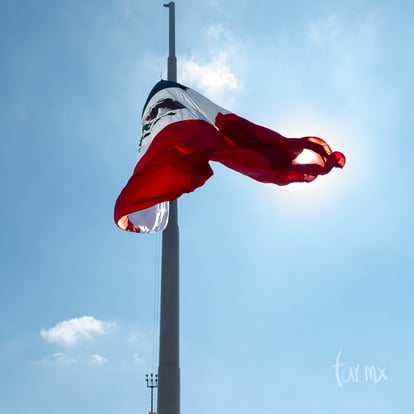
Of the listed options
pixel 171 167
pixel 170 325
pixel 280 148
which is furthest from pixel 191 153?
pixel 170 325

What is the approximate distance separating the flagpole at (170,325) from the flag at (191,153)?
59 centimetres

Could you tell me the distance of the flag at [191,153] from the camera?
10.7m

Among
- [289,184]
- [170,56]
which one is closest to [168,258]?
[289,184]

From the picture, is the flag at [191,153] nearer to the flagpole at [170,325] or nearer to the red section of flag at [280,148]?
A: the red section of flag at [280,148]

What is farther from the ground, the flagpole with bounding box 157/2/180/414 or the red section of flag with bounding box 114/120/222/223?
the red section of flag with bounding box 114/120/222/223

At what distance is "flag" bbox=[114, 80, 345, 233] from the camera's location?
1073cm

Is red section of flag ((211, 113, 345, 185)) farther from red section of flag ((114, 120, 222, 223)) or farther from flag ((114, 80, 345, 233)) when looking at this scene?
red section of flag ((114, 120, 222, 223))

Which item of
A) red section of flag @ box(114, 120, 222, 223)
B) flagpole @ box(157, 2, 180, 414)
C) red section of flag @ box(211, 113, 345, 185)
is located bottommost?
flagpole @ box(157, 2, 180, 414)

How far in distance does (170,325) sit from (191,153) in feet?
10.6

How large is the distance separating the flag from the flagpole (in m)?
0.59

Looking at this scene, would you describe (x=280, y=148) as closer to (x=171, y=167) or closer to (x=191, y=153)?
(x=191, y=153)

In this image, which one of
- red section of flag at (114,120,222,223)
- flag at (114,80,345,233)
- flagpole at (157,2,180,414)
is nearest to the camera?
flagpole at (157,2,180,414)

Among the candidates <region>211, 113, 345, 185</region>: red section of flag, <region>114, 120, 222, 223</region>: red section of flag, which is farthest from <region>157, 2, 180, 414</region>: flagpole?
<region>211, 113, 345, 185</region>: red section of flag

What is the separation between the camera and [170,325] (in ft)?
31.7
